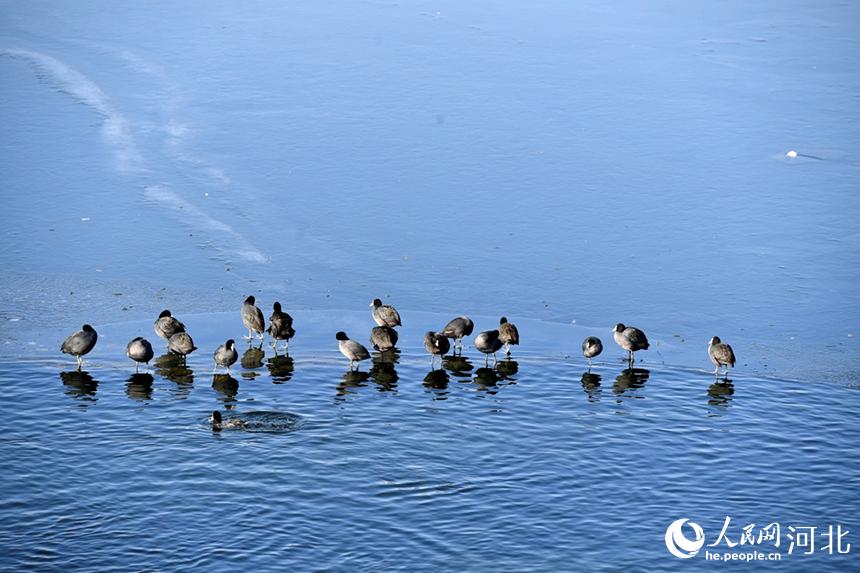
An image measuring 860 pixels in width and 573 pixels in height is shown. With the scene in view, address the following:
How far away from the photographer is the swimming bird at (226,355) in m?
22.4

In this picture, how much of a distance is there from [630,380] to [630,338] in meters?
0.89

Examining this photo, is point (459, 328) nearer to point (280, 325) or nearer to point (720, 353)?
point (280, 325)

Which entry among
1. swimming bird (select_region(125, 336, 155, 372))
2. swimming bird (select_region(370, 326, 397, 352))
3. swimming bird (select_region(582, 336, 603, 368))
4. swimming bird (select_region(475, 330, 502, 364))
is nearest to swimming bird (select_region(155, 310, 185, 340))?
swimming bird (select_region(125, 336, 155, 372))

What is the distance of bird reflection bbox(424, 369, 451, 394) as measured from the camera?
22.1m

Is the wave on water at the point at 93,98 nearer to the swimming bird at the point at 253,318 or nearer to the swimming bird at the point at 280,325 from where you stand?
the swimming bird at the point at 253,318

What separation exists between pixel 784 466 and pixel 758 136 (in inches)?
683

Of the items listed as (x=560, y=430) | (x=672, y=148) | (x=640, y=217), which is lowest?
(x=560, y=430)

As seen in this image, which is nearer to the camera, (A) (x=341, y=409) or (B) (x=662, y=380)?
(A) (x=341, y=409)

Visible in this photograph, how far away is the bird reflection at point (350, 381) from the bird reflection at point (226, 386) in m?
1.85

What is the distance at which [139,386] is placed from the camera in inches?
866

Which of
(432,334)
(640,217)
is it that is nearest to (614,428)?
(432,334)

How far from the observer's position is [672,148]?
33906 millimetres

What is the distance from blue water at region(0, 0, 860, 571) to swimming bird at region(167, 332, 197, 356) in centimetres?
61

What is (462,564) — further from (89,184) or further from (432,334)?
(89,184)
